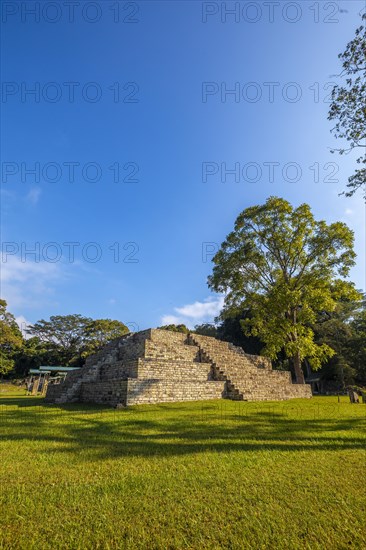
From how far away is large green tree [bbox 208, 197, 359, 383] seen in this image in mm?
20734

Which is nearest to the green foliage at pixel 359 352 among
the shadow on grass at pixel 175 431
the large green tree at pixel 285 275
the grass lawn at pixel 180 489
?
the large green tree at pixel 285 275

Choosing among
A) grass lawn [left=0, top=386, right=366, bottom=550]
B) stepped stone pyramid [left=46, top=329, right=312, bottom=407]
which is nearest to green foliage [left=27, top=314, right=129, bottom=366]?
stepped stone pyramid [left=46, top=329, right=312, bottom=407]

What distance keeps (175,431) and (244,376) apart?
1099 cm

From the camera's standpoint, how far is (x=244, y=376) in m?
17.2

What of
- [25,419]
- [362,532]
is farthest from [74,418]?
[362,532]

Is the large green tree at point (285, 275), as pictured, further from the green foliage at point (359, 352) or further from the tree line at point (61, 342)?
the tree line at point (61, 342)

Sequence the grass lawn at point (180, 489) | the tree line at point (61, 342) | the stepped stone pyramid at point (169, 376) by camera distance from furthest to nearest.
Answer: the tree line at point (61, 342) → the stepped stone pyramid at point (169, 376) → the grass lawn at point (180, 489)

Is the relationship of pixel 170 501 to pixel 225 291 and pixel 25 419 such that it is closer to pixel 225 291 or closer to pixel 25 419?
pixel 25 419

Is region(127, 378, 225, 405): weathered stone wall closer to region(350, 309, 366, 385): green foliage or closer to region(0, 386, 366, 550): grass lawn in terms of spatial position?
region(0, 386, 366, 550): grass lawn

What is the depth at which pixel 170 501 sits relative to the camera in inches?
128

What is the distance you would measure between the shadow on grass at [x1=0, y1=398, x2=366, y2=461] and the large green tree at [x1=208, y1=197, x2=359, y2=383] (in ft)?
35.9

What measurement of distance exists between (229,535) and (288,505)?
3.15 ft

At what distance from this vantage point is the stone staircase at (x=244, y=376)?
15.7 m

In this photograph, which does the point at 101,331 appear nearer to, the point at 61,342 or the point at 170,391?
the point at 61,342
